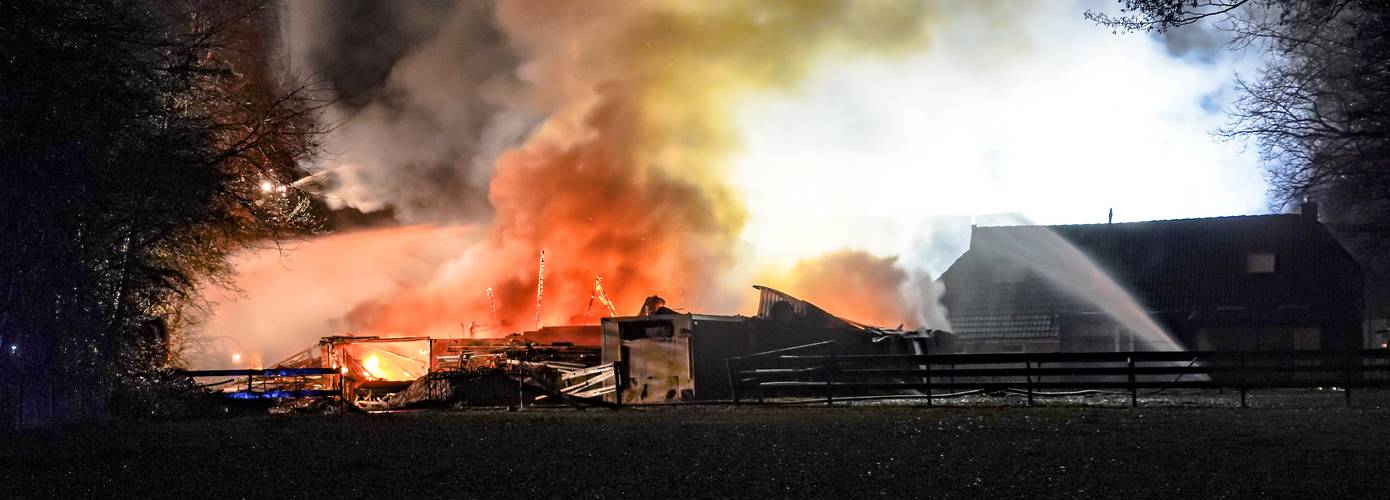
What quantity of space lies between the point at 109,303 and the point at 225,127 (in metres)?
4.48

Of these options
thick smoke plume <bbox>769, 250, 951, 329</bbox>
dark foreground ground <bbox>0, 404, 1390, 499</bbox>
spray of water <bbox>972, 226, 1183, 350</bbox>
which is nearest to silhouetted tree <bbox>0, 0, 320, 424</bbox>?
dark foreground ground <bbox>0, 404, 1390, 499</bbox>

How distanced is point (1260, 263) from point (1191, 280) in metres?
2.67

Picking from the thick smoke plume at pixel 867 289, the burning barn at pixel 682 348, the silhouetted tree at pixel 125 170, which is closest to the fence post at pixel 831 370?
the burning barn at pixel 682 348

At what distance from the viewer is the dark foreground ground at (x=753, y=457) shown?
1141cm

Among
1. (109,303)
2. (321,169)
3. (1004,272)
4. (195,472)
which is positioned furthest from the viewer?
(1004,272)

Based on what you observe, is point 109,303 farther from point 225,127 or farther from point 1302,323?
point 1302,323

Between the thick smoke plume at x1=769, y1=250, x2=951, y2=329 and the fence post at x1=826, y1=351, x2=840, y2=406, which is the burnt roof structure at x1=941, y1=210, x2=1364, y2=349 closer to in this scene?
the thick smoke plume at x1=769, y1=250, x2=951, y2=329

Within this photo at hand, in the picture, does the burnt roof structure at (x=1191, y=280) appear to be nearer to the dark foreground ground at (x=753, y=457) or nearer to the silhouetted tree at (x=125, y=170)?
the dark foreground ground at (x=753, y=457)

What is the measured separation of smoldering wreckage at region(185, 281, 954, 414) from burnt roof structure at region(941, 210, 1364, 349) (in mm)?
8762

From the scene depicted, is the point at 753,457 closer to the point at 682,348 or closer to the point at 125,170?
the point at 125,170

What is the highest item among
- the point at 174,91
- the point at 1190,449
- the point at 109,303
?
the point at 174,91

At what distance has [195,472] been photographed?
544 inches

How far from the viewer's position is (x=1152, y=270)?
49.2m

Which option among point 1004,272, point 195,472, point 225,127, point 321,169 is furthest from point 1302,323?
point 195,472
